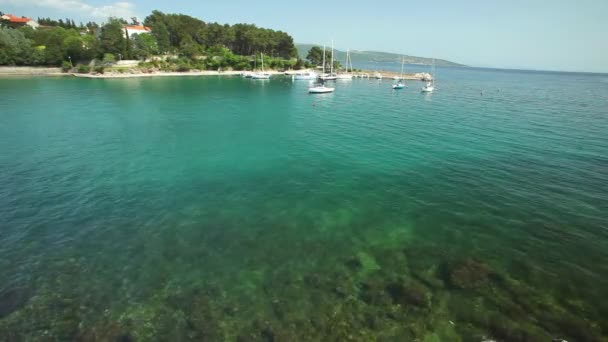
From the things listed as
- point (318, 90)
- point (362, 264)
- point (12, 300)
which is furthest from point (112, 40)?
point (362, 264)

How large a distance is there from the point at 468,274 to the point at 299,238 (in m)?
9.80

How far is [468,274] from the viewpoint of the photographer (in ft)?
49.8

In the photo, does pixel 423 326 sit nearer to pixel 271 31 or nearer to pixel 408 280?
pixel 408 280

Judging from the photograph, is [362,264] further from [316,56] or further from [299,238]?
[316,56]

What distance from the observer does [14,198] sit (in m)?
21.8

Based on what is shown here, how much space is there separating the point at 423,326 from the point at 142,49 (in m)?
160

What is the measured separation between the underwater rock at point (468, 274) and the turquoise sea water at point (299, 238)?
98mm

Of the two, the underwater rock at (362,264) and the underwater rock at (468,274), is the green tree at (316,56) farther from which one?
the underwater rock at (468,274)

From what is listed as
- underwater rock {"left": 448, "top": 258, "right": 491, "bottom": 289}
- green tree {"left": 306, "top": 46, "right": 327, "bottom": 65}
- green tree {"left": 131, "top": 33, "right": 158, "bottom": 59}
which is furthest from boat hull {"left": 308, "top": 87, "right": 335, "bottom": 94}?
green tree {"left": 306, "top": 46, "right": 327, "bottom": 65}

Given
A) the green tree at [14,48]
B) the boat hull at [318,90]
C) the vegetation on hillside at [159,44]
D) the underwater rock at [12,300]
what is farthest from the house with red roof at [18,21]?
the underwater rock at [12,300]

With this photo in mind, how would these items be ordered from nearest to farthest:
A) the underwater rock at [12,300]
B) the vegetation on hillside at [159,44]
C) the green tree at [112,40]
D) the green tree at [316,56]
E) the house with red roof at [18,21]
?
1. the underwater rock at [12,300]
2. the vegetation on hillside at [159,44]
3. the green tree at [112,40]
4. the house with red roof at [18,21]
5. the green tree at [316,56]

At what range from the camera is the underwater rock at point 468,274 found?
47.9 ft

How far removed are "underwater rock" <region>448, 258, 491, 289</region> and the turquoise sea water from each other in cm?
10

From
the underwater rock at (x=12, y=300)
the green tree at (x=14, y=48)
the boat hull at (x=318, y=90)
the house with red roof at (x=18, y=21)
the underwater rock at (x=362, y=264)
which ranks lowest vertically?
the underwater rock at (x=12, y=300)
